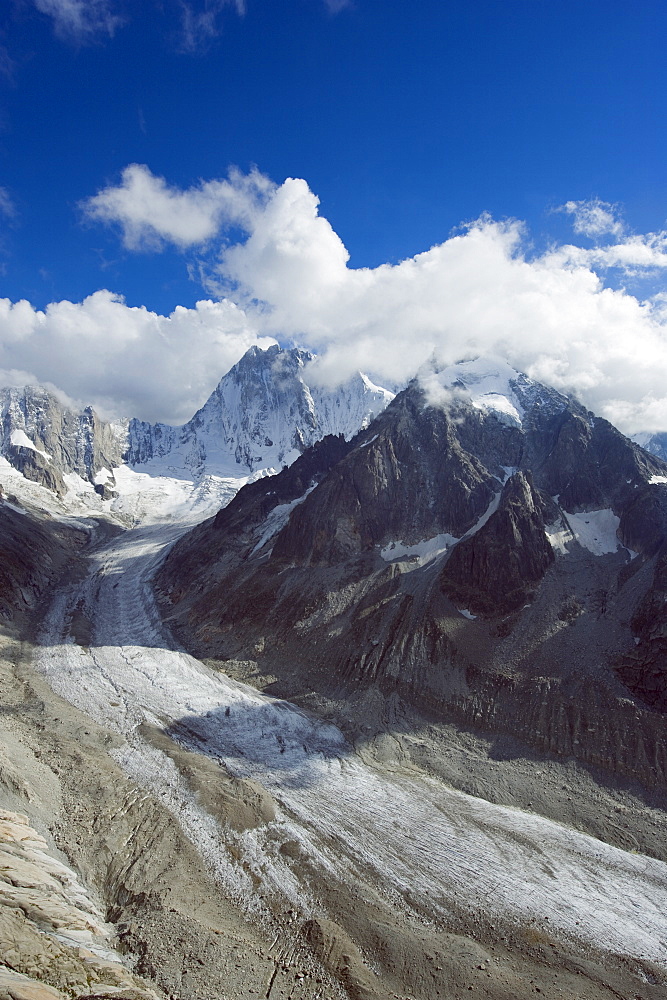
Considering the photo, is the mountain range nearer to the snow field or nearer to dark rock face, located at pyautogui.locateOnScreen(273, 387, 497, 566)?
the snow field

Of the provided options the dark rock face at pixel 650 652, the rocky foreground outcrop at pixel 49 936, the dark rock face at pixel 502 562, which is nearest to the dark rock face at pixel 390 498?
the dark rock face at pixel 502 562

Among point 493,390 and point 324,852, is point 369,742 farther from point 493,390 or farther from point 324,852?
point 493,390

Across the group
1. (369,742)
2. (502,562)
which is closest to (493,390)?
(502,562)

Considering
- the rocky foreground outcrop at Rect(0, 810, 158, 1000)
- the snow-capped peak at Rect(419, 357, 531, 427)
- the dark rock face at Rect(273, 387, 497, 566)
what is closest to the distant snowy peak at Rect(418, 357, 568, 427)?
the snow-capped peak at Rect(419, 357, 531, 427)

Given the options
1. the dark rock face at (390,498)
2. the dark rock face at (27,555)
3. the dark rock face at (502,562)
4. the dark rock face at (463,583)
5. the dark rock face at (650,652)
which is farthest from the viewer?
the dark rock face at (390,498)

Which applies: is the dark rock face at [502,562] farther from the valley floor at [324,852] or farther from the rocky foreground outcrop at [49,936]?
the rocky foreground outcrop at [49,936]

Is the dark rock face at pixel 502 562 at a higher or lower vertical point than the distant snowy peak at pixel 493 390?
lower

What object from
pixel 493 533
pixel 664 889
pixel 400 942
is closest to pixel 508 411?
pixel 493 533
